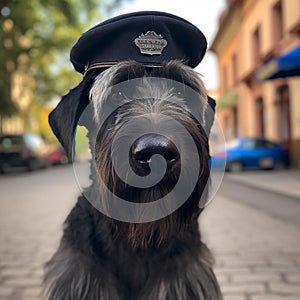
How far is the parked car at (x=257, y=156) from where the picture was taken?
18.4m

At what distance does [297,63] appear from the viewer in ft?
37.6

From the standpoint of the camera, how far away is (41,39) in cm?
2772

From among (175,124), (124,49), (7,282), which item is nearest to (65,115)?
(124,49)

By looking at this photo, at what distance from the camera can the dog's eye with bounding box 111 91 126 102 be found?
236 centimetres

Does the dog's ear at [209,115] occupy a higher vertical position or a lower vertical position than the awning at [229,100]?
lower

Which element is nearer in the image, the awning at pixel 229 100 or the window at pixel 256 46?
the window at pixel 256 46

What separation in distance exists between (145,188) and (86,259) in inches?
25.4

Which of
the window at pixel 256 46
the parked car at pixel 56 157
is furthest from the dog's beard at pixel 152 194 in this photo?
the parked car at pixel 56 157

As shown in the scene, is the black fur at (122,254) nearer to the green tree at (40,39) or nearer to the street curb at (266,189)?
the street curb at (266,189)

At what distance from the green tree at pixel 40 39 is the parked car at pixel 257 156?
266 inches

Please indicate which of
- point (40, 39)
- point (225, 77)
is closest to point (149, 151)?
point (40, 39)

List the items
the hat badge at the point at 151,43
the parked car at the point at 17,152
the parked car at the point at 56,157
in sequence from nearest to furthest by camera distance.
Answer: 1. the hat badge at the point at 151,43
2. the parked car at the point at 17,152
3. the parked car at the point at 56,157

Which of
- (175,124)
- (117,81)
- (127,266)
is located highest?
(117,81)

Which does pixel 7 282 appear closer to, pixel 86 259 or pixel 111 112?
pixel 86 259
